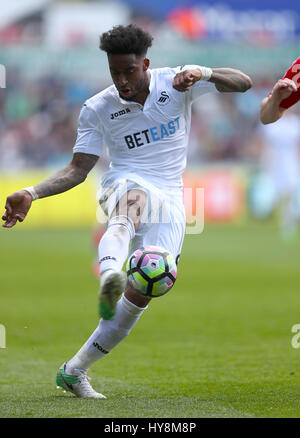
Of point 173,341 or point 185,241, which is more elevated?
point 185,241

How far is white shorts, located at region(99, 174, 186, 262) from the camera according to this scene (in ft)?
17.2

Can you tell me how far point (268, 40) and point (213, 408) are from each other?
2574 centimetres

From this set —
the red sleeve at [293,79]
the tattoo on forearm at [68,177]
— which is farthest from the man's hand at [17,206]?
the red sleeve at [293,79]

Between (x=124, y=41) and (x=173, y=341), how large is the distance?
11.0 ft

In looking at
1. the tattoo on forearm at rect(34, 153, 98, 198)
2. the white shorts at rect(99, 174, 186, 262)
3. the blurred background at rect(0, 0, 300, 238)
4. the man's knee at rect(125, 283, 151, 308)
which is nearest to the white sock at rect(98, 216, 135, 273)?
the white shorts at rect(99, 174, 186, 262)

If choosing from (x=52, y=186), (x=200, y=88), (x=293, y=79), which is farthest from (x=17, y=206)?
(x=293, y=79)

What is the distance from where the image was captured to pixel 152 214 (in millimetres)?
5246

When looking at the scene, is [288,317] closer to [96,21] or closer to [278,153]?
[278,153]

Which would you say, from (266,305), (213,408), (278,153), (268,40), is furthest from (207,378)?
(268,40)

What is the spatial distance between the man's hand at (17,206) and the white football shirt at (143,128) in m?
0.49

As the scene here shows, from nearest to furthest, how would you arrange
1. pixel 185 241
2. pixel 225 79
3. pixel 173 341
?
pixel 225 79 → pixel 173 341 → pixel 185 241

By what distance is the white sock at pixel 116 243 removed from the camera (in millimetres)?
4746

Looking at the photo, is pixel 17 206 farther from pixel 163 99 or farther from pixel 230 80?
pixel 230 80

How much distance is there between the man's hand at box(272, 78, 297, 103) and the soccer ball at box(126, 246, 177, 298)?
1.28m
